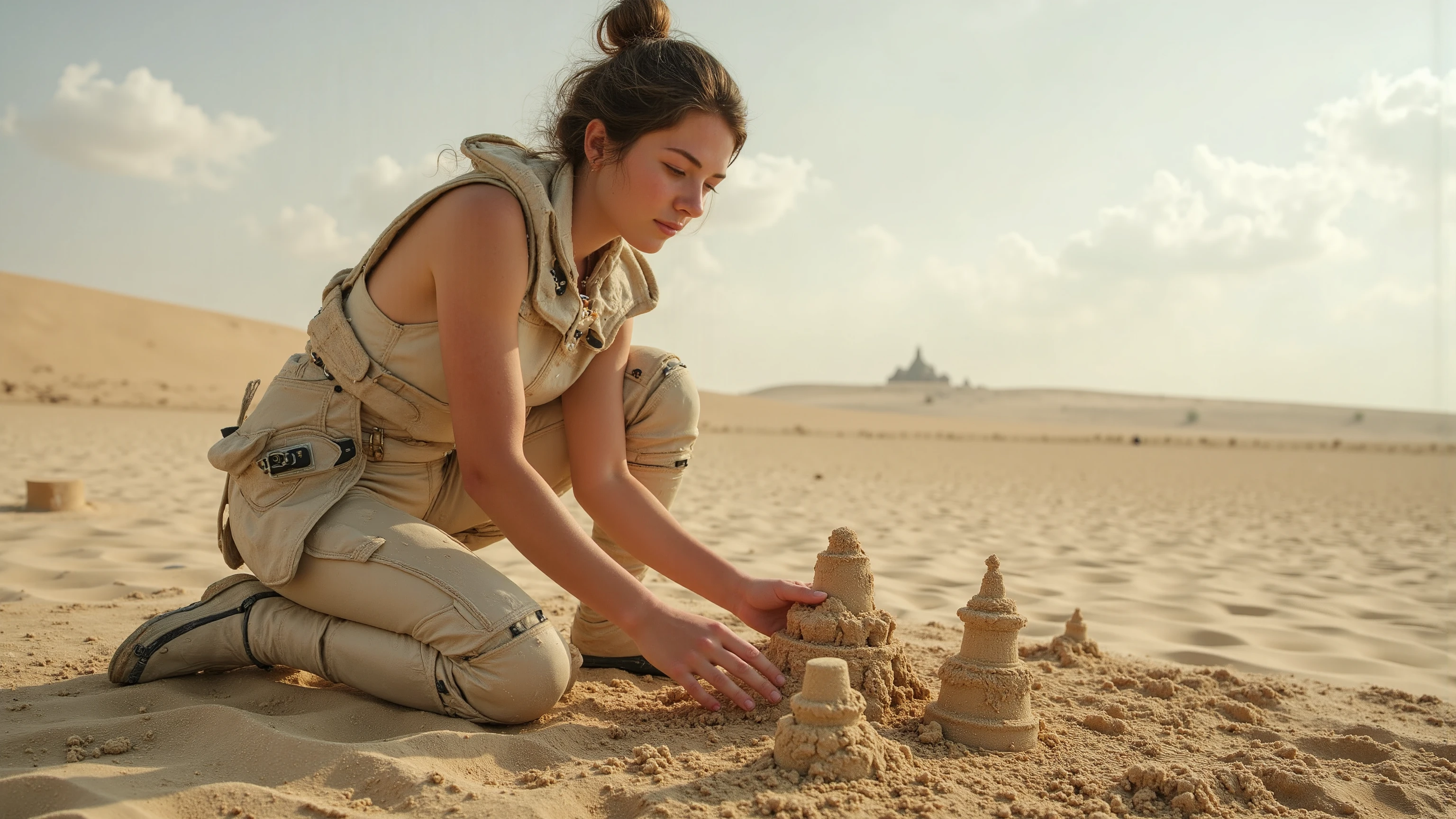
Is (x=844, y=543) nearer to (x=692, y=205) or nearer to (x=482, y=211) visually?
(x=692, y=205)

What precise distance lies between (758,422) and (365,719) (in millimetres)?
32965

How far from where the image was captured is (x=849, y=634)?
233 cm

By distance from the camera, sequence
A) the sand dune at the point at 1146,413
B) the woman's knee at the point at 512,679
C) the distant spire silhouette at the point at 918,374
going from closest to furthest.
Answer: the woman's knee at the point at 512,679
the sand dune at the point at 1146,413
the distant spire silhouette at the point at 918,374

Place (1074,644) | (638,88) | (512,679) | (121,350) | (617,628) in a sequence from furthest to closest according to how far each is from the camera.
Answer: (121,350) → (1074,644) → (617,628) → (638,88) → (512,679)

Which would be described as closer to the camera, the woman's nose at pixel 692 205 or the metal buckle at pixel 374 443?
the woman's nose at pixel 692 205

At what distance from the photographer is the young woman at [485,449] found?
2.27m

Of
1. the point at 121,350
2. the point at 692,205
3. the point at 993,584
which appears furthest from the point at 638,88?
the point at 121,350

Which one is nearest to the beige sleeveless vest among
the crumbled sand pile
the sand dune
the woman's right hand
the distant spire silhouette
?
the crumbled sand pile

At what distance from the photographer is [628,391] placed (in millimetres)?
2941

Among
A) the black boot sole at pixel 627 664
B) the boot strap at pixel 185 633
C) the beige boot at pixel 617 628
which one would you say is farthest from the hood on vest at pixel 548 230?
the boot strap at pixel 185 633

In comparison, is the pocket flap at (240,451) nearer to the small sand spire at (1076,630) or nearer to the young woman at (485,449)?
the young woman at (485,449)

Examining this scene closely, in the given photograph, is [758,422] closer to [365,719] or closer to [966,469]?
[966,469]

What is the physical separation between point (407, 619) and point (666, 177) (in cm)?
131

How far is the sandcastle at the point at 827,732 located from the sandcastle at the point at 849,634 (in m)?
0.35
